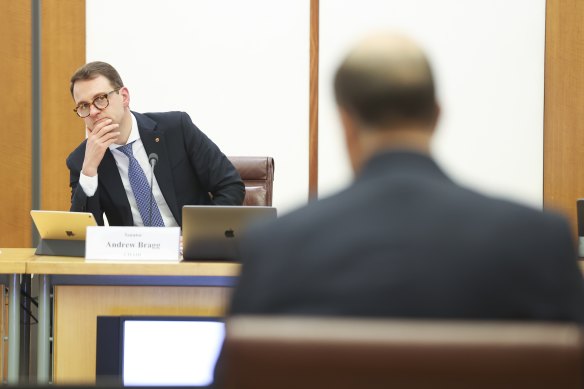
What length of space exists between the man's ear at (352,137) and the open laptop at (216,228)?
5.14ft

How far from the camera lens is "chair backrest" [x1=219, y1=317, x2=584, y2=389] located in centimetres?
89

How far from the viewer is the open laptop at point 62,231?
9.34 feet

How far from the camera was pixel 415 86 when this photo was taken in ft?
3.64

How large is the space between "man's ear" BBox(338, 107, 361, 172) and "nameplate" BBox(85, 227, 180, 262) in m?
1.70

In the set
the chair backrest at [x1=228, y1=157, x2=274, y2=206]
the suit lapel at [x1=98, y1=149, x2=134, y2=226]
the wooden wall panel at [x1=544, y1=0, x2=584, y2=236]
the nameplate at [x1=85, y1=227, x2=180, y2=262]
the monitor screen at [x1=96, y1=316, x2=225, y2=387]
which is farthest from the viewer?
the wooden wall panel at [x1=544, y1=0, x2=584, y2=236]

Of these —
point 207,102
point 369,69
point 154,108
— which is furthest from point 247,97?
point 369,69

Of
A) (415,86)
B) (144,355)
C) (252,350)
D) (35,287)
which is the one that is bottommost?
(144,355)

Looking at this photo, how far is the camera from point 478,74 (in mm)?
4863

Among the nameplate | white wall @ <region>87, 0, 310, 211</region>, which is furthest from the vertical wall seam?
the nameplate

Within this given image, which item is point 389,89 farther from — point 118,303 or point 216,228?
point 118,303

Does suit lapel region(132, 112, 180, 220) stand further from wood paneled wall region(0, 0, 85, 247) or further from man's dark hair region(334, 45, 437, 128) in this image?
man's dark hair region(334, 45, 437, 128)

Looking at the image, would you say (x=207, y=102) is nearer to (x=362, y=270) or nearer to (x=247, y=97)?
(x=247, y=97)

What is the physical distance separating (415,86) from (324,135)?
376 cm

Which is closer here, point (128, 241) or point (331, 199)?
point (331, 199)
